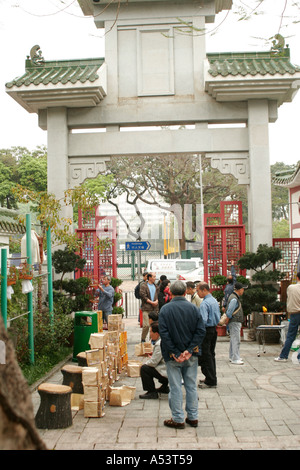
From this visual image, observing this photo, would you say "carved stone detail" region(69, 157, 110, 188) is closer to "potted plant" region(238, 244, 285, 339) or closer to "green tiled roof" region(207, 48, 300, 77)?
"green tiled roof" region(207, 48, 300, 77)

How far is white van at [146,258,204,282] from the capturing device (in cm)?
2736

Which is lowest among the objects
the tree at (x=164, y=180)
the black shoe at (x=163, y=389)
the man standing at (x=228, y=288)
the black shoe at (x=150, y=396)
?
the black shoe at (x=150, y=396)

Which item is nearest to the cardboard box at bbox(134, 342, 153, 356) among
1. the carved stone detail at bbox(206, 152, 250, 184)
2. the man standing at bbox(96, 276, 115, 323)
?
the man standing at bbox(96, 276, 115, 323)

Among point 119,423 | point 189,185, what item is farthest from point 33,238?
point 189,185

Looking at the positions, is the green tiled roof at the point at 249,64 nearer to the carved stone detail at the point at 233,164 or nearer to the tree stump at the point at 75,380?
the carved stone detail at the point at 233,164

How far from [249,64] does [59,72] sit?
4778 millimetres

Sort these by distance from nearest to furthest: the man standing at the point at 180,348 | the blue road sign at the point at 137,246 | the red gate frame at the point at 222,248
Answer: the man standing at the point at 180,348 → the red gate frame at the point at 222,248 → the blue road sign at the point at 137,246

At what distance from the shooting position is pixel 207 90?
12.5 meters

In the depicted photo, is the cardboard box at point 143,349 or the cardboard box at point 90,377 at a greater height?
the cardboard box at point 90,377

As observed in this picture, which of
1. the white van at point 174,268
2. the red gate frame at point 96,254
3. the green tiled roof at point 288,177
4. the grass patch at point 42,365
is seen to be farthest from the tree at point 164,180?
the grass patch at point 42,365

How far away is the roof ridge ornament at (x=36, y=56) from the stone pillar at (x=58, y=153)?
138cm

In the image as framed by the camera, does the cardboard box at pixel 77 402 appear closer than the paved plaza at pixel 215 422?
No

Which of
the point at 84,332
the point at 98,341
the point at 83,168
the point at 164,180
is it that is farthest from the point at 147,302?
the point at 164,180

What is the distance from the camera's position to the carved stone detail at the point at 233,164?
41.5ft
